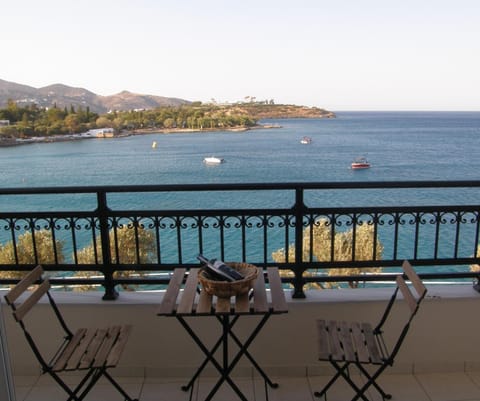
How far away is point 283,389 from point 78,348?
51.6 inches

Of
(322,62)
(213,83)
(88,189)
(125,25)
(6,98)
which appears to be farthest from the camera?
(213,83)

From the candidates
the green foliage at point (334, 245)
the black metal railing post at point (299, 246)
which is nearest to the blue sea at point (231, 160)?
the green foliage at point (334, 245)

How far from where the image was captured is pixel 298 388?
281 cm

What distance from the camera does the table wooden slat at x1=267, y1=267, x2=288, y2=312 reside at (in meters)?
2.15

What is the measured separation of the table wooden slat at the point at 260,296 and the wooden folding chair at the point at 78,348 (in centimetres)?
79

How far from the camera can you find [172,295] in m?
2.31

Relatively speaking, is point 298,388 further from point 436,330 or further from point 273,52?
point 273,52

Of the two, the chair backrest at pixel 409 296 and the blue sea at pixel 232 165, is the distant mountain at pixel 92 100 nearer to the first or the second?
the blue sea at pixel 232 165

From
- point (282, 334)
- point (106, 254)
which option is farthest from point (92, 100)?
point (282, 334)

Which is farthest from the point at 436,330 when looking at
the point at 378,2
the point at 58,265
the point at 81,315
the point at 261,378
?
the point at 378,2

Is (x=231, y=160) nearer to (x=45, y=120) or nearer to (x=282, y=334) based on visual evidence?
(x=45, y=120)

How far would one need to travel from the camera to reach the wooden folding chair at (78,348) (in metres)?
2.19

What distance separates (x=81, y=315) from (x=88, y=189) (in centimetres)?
87

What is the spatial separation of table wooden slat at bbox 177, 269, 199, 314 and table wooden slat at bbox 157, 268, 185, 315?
46 millimetres
